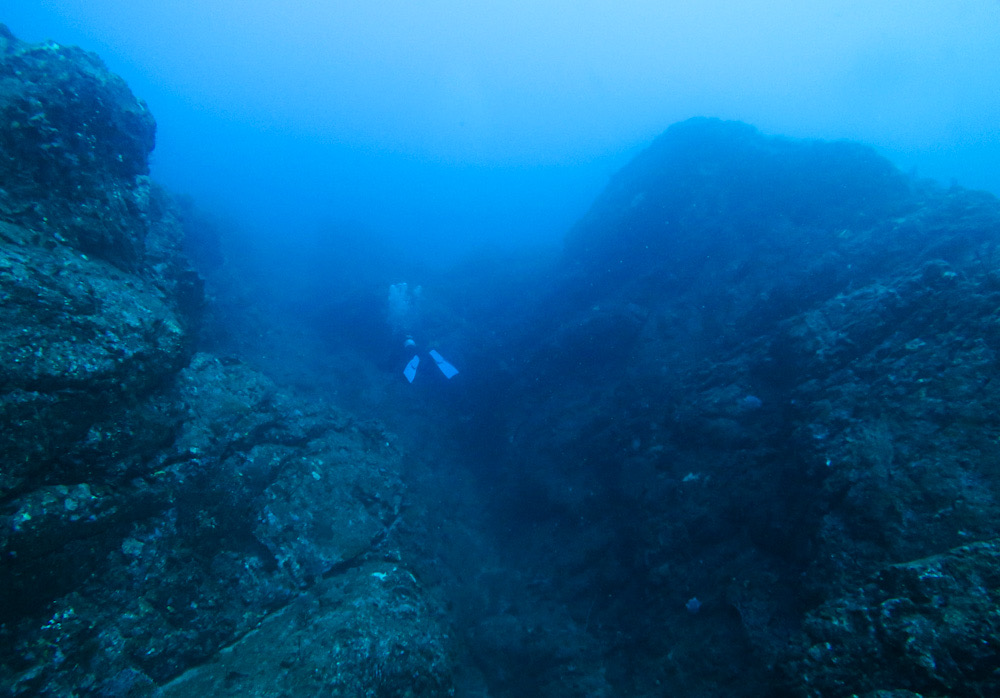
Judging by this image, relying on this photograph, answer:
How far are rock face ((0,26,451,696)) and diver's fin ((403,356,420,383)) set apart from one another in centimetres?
582

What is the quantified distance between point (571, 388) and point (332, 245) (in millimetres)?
24665

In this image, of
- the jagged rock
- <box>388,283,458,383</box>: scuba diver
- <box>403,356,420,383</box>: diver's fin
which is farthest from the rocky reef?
<box>388,283,458,383</box>: scuba diver

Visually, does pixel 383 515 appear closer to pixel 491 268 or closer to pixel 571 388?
pixel 571 388

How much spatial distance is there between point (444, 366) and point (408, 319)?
4.94m

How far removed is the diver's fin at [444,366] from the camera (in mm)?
15364

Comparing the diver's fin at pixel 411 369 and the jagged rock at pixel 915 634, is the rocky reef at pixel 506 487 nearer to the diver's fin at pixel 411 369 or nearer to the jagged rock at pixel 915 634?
the jagged rock at pixel 915 634


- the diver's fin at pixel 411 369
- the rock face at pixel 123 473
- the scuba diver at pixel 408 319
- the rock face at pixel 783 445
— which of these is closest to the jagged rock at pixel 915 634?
the rock face at pixel 783 445

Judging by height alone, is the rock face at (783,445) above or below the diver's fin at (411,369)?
below

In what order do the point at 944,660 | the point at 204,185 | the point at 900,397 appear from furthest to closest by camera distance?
1. the point at 204,185
2. the point at 900,397
3. the point at 944,660

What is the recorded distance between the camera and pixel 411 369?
50.2 feet

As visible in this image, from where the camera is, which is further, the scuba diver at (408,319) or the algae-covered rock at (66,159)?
the scuba diver at (408,319)

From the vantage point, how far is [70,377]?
5.15 meters

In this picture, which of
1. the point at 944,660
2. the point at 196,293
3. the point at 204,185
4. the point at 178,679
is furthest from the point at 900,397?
the point at 204,185

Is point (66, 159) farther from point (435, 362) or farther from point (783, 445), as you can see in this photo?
point (783, 445)
